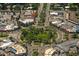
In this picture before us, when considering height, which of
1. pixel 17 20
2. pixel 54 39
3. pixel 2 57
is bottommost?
pixel 2 57

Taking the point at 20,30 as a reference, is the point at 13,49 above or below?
below

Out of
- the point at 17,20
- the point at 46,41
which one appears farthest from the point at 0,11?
the point at 46,41

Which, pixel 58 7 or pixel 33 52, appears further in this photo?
pixel 58 7

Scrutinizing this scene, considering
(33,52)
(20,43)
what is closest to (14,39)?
(20,43)

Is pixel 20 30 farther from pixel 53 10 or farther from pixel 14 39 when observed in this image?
pixel 53 10

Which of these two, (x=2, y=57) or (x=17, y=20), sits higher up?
(x=17, y=20)

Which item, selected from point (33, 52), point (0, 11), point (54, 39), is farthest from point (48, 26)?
point (0, 11)

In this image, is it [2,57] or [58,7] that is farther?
[58,7]

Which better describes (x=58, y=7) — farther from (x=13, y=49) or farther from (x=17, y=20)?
(x=13, y=49)
